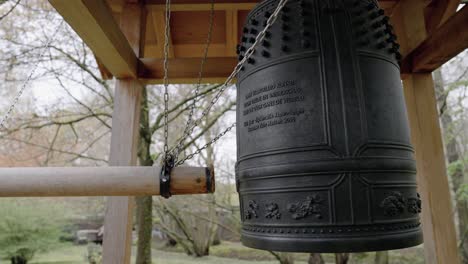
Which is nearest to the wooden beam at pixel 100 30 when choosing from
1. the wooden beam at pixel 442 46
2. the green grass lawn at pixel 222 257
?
the wooden beam at pixel 442 46

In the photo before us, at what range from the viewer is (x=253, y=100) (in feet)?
4.41

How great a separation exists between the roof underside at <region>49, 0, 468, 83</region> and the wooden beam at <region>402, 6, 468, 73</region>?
0.04 meters

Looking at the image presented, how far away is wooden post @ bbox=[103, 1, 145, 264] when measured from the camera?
76.7 inches

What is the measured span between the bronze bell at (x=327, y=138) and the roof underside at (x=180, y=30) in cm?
88

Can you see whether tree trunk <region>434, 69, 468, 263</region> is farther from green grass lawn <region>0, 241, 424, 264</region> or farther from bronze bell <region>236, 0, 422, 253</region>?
bronze bell <region>236, 0, 422, 253</region>

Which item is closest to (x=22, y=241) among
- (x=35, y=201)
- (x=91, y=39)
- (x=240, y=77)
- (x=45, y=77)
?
(x=35, y=201)

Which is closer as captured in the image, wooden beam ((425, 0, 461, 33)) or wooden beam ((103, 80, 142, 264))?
wooden beam ((103, 80, 142, 264))

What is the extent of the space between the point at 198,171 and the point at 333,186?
56 centimetres

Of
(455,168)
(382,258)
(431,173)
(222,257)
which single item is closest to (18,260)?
(222,257)

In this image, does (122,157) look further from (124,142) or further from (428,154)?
(428,154)

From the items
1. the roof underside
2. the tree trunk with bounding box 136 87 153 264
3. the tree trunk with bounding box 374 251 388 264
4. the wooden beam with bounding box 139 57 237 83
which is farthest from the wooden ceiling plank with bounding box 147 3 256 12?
the tree trunk with bounding box 374 251 388 264

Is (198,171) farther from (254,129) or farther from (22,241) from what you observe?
(22,241)

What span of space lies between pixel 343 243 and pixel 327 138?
0.37 m

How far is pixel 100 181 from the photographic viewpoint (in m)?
1.31
